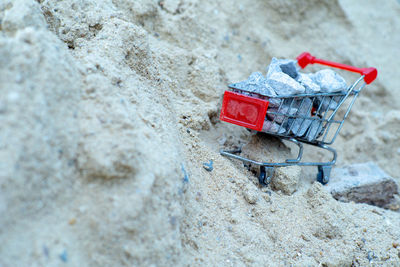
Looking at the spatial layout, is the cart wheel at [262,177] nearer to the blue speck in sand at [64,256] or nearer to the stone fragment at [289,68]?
the stone fragment at [289,68]

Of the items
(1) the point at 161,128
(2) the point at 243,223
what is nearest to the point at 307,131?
(2) the point at 243,223

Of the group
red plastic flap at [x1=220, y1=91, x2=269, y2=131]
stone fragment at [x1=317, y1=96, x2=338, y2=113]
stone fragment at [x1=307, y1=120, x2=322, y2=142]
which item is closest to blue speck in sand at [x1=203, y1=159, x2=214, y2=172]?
red plastic flap at [x1=220, y1=91, x2=269, y2=131]

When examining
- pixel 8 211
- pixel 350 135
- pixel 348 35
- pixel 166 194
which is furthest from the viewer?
pixel 348 35

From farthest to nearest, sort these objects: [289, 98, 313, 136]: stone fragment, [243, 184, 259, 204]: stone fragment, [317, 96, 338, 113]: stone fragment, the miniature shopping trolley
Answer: [317, 96, 338, 113]: stone fragment
[289, 98, 313, 136]: stone fragment
the miniature shopping trolley
[243, 184, 259, 204]: stone fragment

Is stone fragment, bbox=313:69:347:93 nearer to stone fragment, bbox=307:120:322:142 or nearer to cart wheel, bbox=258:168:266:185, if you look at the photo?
stone fragment, bbox=307:120:322:142

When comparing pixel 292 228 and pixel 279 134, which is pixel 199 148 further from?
pixel 292 228

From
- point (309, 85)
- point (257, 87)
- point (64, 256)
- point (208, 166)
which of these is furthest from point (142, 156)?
point (309, 85)

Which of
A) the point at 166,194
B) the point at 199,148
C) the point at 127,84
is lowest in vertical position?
the point at 199,148
